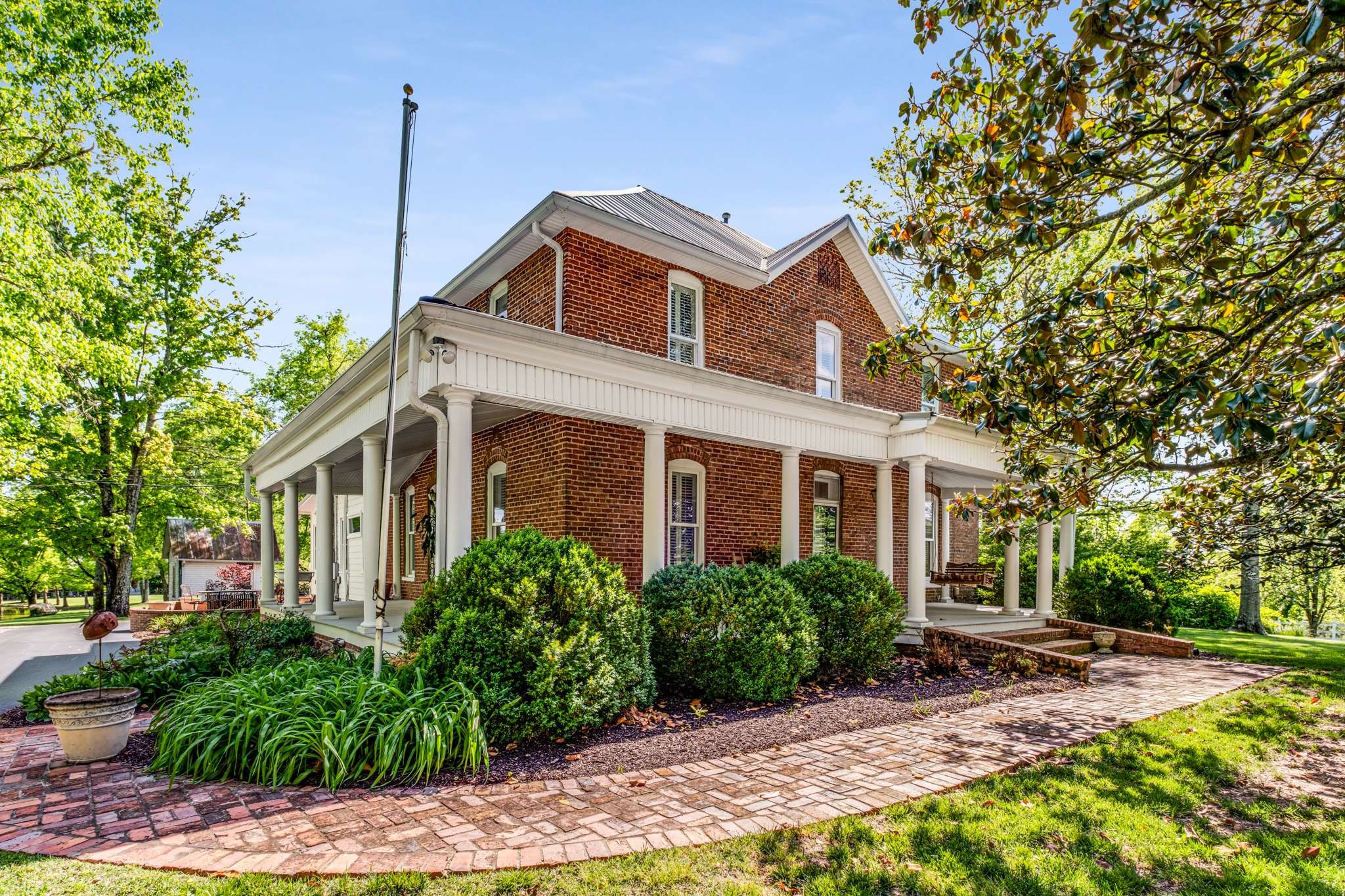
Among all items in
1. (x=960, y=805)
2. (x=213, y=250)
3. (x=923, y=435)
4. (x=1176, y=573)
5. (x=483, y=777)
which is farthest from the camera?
(x=213, y=250)

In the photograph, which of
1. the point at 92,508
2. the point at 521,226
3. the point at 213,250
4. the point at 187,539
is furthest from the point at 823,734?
the point at 187,539

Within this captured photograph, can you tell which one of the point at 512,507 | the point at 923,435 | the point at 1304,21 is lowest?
the point at 512,507

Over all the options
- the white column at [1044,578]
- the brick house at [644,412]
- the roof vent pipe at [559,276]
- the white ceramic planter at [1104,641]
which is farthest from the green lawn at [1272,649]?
the roof vent pipe at [559,276]

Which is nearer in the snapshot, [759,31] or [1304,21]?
[1304,21]

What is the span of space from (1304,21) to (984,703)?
7410 mm

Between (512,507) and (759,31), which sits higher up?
(759,31)

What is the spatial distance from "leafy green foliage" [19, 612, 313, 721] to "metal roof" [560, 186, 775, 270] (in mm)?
7539

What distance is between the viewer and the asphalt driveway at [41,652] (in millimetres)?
11742

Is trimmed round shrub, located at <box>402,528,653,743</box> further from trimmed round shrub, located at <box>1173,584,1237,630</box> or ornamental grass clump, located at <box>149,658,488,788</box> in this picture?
trimmed round shrub, located at <box>1173,584,1237,630</box>

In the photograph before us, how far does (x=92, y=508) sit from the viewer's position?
24.2 m

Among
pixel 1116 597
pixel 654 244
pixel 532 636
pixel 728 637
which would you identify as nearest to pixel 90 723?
pixel 532 636

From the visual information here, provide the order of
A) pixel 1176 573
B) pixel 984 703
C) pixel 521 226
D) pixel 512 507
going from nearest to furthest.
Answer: pixel 984 703, pixel 521 226, pixel 512 507, pixel 1176 573

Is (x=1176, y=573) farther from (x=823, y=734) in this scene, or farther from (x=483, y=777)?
(x=483, y=777)

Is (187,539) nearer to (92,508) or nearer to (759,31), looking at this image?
(92,508)
